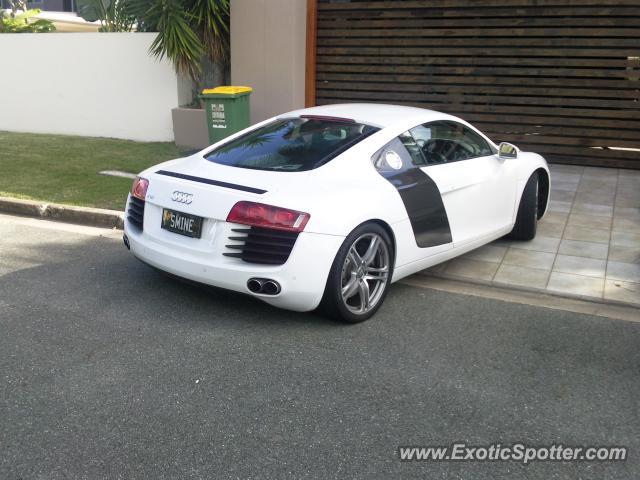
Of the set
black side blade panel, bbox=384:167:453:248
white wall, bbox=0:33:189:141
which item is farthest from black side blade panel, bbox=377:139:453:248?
white wall, bbox=0:33:189:141

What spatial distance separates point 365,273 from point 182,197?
1320mm

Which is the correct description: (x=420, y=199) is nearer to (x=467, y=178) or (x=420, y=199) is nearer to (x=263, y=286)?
(x=467, y=178)

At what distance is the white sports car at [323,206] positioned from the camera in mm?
4473

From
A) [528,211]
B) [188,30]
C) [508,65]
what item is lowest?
[528,211]

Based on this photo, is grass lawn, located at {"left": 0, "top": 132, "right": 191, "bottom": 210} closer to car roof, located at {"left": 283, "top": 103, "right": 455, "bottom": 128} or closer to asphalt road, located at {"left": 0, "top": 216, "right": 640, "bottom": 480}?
asphalt road, located at {"left": 0, "top": 216, "right": 640, "bottom": 480}

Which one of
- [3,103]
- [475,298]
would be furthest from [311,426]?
[3,103]

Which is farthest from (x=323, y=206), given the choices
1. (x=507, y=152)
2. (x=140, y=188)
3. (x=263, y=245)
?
(x=507, y=152)

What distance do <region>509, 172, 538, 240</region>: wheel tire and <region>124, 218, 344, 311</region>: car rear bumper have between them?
2758 mm

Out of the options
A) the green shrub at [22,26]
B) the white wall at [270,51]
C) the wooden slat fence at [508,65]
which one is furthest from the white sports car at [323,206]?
the green shrub at [22,26]

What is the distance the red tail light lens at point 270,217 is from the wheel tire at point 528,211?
2965 mm

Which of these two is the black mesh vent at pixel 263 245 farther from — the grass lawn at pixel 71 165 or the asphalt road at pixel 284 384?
the grass lawn at pixel 71 165

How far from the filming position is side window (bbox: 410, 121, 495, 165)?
18.4 feet

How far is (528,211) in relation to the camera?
6.67m

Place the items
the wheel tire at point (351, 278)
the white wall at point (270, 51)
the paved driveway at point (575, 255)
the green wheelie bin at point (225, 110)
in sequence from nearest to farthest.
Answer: the wheel tire at point (351, 278)
the paved driveway at point (575, 255)
the green wheelie bin at point (225, 110)
the white wall at point (270, 51)
